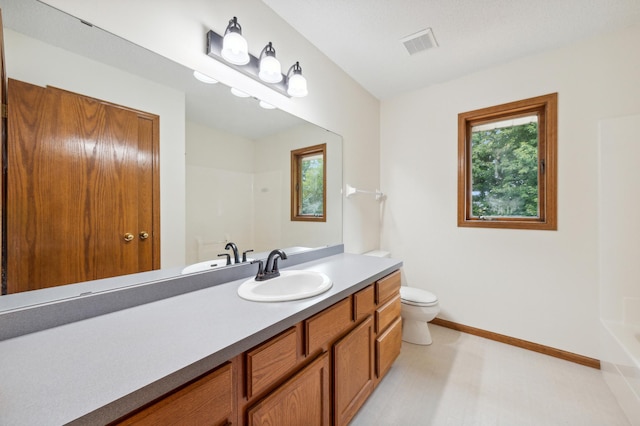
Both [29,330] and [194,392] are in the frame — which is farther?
[29,330]

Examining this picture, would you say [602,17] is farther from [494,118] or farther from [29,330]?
[29,330]

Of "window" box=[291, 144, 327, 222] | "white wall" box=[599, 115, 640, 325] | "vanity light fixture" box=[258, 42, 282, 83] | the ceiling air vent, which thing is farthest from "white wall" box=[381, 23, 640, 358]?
"vanity light fixture" box=[258, 42, 282, 83]

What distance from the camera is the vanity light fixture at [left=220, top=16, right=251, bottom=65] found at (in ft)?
4.18

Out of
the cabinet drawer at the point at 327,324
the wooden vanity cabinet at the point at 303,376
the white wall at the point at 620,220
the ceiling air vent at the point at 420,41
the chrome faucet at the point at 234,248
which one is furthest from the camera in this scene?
the ceiling air vent at the point at 420,41

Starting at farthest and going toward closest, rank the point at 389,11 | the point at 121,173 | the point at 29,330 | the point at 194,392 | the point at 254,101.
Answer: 1. the point at 389,11
2. the point at 254,101
3. the point at 121,173
4. the point at 29,330
5. the point at 194,392

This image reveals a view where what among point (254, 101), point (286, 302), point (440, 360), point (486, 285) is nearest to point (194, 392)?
point (286, 302)

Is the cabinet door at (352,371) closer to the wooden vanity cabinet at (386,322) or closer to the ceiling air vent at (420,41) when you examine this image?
the wooden vanity cabinet at (386,322)

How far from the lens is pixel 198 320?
86 centimetres

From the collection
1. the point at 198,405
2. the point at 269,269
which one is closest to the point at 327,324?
the point at 269,269

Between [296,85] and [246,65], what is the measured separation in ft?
1.09

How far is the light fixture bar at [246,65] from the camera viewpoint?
4.20 ft

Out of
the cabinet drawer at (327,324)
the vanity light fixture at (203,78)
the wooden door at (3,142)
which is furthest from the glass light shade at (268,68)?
the cabinet drawer at (327,324)

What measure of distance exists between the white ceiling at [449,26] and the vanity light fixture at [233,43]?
19.2 inches

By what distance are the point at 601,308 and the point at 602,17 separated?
2.00 metres
